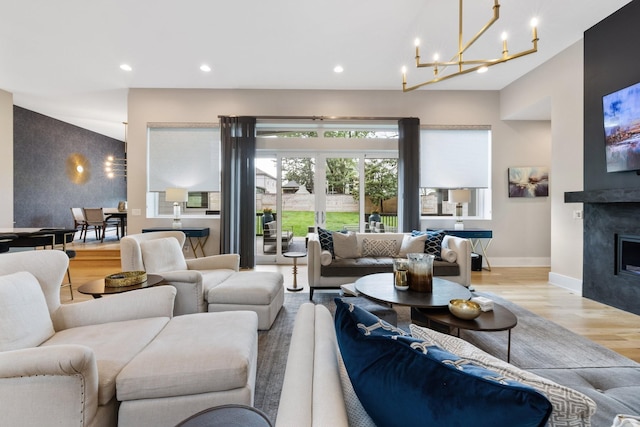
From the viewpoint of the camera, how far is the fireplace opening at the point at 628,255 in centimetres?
317

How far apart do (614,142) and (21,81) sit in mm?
8563

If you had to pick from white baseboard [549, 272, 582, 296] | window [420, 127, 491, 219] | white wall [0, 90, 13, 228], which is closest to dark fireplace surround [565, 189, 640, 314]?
white baseboard [549, 272, 582, 296]

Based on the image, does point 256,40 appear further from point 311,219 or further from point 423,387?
point 423,387

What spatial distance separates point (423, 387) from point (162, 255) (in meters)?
2.95

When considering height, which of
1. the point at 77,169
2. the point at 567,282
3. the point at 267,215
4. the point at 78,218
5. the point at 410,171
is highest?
the point at 77,169

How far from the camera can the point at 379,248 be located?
4090mm

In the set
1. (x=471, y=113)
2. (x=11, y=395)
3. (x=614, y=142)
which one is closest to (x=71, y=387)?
(x=11, y=395)

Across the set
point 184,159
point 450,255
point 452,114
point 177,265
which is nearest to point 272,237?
point 184,159

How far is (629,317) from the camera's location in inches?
119

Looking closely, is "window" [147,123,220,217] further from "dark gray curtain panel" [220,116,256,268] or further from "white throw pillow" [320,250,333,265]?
"white throw pillow" [320,250,333,265]

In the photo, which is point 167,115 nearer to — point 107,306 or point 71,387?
point 107,306

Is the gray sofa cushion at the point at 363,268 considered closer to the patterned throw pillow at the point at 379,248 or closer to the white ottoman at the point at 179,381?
the patterned throw pillow at the point at 379,248

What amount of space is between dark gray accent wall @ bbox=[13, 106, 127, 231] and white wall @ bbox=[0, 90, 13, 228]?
36.2 inches

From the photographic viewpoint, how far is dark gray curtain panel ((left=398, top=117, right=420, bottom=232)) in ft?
17.1
